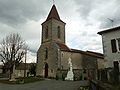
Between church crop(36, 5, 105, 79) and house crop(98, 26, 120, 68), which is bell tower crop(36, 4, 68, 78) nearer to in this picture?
church crop(36, 5, 105, 79)

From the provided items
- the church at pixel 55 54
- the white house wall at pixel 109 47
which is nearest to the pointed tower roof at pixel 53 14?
the church at pixel 55 54

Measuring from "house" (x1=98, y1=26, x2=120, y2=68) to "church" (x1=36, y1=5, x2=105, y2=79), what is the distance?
1264 cm

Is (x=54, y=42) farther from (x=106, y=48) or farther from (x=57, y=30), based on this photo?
(x=106, y=48)

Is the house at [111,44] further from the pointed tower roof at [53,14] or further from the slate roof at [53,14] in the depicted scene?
the pointed tower roof at [53,14]

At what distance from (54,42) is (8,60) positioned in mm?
12378

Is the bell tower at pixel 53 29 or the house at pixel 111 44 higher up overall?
the bell tower at pixel 53 29

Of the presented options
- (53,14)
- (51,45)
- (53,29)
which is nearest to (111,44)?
(51,45)

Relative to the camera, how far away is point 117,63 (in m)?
17.9

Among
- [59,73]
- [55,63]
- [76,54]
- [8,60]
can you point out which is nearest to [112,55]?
[59,73]

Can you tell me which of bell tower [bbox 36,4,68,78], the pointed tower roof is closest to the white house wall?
bell tower [bbox 36,4,68,78]

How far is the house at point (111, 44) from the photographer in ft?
59.9

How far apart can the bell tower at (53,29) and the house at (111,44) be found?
17770mm

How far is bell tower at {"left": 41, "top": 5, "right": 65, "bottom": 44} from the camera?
119 feet

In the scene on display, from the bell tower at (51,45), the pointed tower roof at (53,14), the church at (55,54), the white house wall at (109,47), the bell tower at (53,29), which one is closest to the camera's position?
the white house wall at (109,47)
